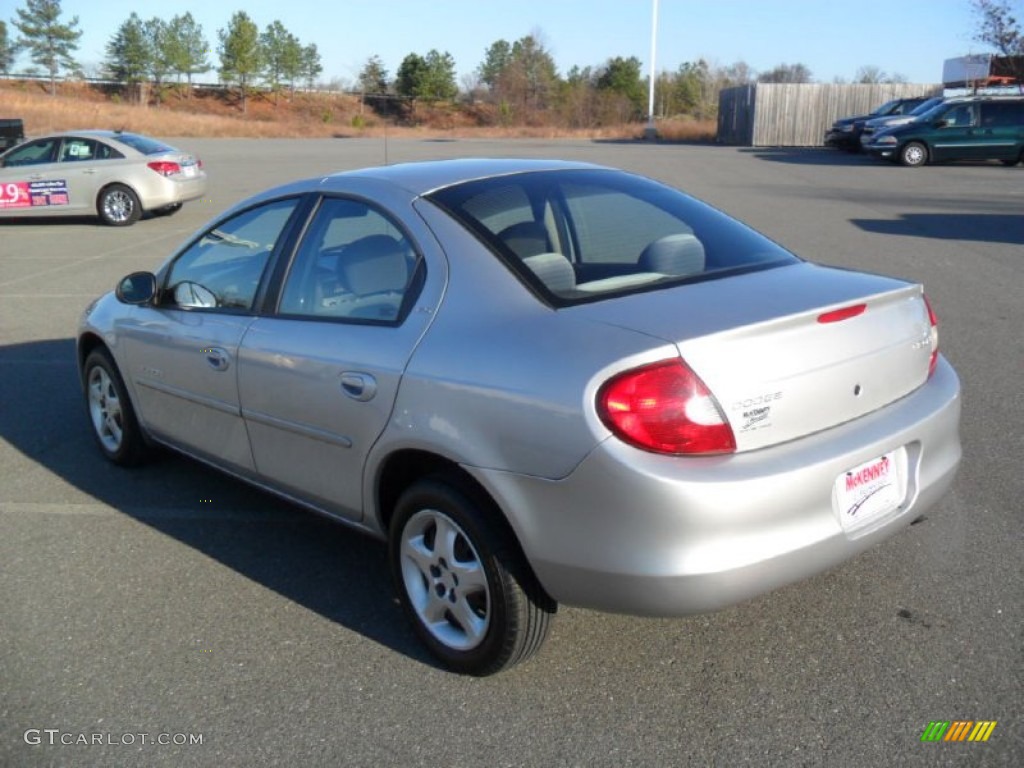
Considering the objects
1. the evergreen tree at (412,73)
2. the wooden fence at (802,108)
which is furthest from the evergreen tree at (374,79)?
the wooden fence at (802,108)

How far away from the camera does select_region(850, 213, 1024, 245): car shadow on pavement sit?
13594mm

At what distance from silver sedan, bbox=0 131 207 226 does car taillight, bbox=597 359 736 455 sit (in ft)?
50.6

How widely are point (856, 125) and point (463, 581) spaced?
112 feet

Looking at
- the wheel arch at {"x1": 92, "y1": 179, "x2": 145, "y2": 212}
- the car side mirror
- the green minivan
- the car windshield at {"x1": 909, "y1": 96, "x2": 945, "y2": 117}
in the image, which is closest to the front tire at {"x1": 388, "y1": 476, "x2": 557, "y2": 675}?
the car side mirror

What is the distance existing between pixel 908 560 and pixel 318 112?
302ft

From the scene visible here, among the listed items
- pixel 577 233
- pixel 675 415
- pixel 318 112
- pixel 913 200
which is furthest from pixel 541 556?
pixel 318 112

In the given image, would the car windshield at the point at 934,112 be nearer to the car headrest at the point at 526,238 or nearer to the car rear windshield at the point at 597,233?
the car rear windshield at the point at 597,233

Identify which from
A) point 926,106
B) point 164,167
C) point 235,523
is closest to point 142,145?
point 164,167

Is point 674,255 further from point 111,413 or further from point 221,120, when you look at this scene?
point 221,120

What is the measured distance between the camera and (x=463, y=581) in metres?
3.26

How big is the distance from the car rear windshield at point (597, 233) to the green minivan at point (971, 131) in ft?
84.4

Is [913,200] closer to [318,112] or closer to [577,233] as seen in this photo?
[577,233]

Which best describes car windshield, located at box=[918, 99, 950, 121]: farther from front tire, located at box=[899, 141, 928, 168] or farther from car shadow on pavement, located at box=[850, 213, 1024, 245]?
car shadow on pavement, located at box=[850, 213, 1024, 245]

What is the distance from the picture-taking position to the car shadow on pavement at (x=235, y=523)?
388 centimetres
